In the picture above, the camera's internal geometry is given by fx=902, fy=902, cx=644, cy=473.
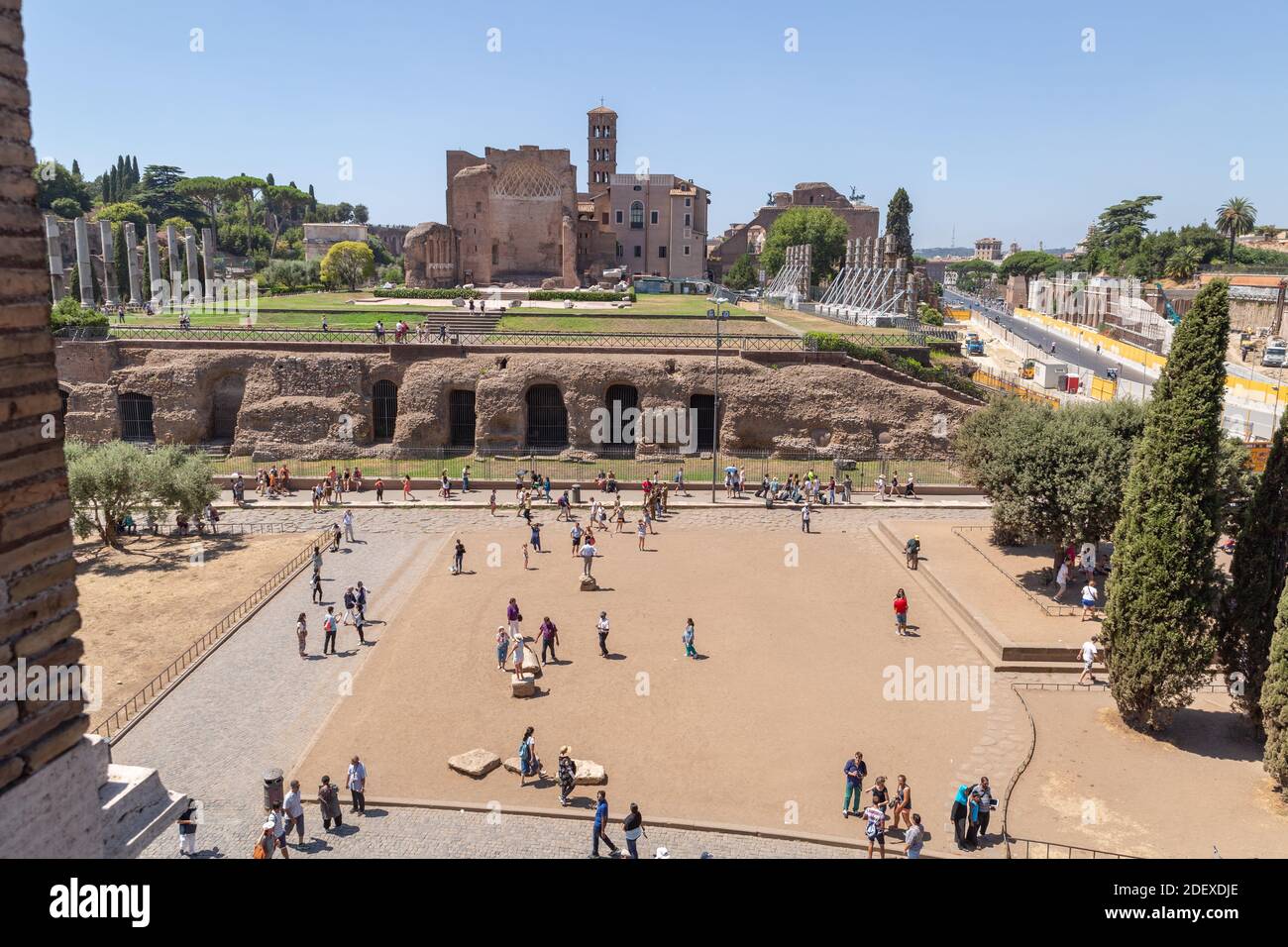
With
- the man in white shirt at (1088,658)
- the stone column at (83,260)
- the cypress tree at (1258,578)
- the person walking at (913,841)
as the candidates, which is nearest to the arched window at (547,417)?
the man in white shirt at (1088,658)

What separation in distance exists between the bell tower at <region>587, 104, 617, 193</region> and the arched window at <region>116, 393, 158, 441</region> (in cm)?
5912

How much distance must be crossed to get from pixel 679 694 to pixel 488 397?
22.6m

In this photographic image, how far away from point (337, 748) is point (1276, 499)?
1669cm

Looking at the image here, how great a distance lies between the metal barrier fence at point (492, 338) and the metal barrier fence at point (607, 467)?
18.3 feet

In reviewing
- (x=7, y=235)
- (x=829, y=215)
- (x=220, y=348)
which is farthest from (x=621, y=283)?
(x=7, y=235)

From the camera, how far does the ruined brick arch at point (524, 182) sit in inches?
2820

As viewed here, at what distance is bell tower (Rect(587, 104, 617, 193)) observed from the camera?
89562mm

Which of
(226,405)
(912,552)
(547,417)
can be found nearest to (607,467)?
(547,417)

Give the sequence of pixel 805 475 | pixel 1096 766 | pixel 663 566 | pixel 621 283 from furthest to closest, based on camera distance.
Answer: pixel 621 283 → pixel 805 475 → pixel 663 566 → pixel 1096 766

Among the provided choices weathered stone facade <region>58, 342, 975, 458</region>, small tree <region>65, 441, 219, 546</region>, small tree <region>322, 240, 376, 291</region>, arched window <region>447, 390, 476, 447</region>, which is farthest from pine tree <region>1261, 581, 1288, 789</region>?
small tree <region>322, 240, 376, 291</region>

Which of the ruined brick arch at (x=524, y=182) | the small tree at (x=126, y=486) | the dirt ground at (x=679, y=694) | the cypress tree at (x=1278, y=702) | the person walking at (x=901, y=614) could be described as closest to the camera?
the cypress tree at (x=1278, y=702)

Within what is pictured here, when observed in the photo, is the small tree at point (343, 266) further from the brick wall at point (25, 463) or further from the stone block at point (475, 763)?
the brick wall at point (25, 463)

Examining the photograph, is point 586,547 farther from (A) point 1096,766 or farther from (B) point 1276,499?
(B) point 1276,499

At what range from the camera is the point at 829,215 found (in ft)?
271
